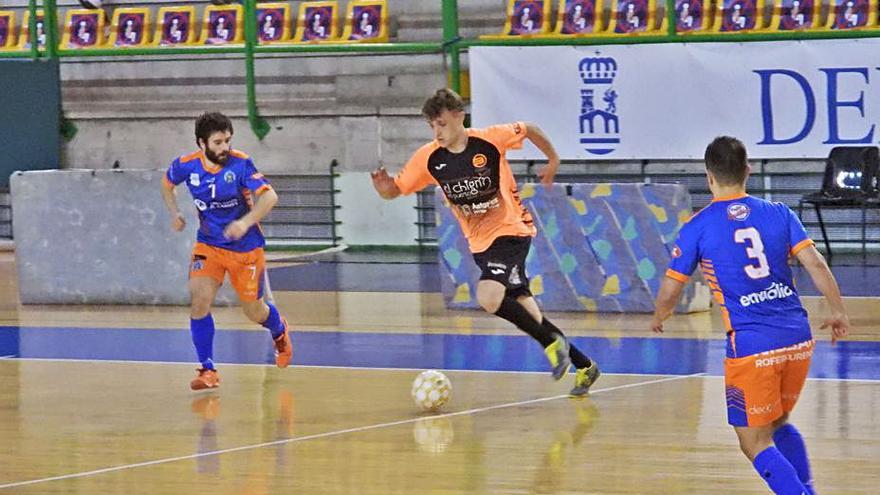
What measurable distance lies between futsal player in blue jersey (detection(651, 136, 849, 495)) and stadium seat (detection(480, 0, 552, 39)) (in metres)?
13.4

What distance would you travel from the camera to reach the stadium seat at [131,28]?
21641 millimetres

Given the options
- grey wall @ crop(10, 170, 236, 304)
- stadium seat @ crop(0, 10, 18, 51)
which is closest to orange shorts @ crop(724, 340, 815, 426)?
grey wall @ crop(10, 170, 236, 304)

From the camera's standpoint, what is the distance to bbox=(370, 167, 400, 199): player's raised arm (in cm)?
906

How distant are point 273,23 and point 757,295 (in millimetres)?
15806

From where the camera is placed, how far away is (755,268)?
583cm

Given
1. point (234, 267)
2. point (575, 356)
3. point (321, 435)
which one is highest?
point (234, 267)

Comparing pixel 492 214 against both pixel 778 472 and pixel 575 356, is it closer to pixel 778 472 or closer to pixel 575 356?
pixel 575 356

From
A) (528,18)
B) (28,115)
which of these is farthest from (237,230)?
(28,115)

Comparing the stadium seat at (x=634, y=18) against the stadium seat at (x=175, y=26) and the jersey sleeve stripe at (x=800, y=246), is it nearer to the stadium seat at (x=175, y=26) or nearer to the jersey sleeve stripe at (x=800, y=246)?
the stadium seat at (x=175, y=26)

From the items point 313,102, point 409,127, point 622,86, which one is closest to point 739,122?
point 622,86

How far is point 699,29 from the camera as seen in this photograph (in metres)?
18.5

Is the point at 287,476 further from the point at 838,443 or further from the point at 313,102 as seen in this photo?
the point at 313,102

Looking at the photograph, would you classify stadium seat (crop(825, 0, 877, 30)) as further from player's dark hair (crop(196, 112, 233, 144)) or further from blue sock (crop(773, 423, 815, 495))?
blue sock (crop(773, 423, 815, 495))

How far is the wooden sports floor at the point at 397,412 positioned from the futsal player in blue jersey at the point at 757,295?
1.02 m
